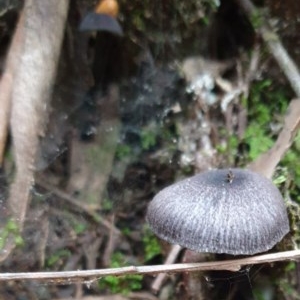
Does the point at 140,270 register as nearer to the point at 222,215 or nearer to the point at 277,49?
the point at 222,215

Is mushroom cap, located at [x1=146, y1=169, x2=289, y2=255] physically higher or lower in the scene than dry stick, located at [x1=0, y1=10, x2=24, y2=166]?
lower

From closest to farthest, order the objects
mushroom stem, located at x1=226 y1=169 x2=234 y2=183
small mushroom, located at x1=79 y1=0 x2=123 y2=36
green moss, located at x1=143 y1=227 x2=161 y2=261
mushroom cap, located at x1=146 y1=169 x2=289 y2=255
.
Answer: mushroom cap, located at x1=146 y1=169 x2=289 y2=255, mushroom stem, located at x1=226 y1=169 x2=234 y2=183, small mushroom, located at x1=79 y1=0 x2=123 y2=36, green moss, located at x1=143 y1=227 x2=161 y2=261

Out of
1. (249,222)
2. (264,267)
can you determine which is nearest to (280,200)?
(249,222)

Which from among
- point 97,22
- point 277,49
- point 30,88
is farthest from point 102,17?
point 277,49

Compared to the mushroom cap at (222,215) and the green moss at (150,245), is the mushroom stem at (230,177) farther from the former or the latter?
the green moss at (150,245)

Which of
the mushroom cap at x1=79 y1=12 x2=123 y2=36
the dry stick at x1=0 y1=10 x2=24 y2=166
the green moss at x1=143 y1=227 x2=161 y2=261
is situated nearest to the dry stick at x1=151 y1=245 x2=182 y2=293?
the green moss at x1=143 y1=227 x2=161 y2=261

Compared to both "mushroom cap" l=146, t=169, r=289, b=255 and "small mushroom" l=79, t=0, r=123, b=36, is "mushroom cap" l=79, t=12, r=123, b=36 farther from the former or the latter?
"mushroom cap" l=146, t=169, r=289, b=255

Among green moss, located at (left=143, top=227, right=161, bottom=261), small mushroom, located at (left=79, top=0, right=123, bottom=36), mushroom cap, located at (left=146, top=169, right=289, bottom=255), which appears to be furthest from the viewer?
green moss, located at (left=143, top=227, right=161, bottom=261)
